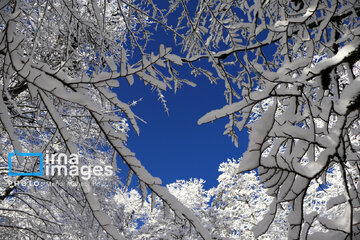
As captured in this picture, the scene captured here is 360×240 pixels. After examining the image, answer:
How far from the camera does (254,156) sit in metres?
0.78

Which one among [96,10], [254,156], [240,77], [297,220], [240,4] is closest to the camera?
[254,156]

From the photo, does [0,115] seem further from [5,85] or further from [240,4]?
[240,4]

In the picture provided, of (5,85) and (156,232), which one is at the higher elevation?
(156,232)

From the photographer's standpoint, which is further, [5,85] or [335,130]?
[5,85]

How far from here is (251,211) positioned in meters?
12.3

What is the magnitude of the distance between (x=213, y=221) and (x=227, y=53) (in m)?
9.98

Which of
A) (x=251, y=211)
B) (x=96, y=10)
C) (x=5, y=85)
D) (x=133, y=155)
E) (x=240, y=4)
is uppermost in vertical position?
(x=251, y=211)

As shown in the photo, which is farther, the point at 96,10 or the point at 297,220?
the point at 96,10

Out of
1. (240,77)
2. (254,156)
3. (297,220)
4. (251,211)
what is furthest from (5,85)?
(251,211)

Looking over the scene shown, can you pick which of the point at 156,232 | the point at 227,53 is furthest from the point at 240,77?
the point at 156,232

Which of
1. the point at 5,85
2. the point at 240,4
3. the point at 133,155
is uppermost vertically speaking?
the point at 240,4

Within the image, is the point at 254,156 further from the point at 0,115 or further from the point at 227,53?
the point at 227,53

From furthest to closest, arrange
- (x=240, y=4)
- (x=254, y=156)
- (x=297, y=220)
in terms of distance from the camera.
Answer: (x=240, y=4)
(x=297, y=220)
(x=254, y=156)

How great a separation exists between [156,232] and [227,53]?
9511 mm
